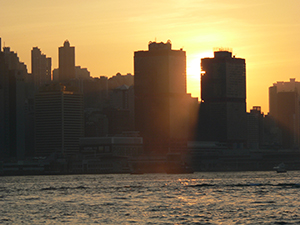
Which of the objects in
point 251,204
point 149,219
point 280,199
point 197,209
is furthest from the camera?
point 280,199

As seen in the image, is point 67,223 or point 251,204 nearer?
point 67,223

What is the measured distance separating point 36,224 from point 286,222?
111 feet

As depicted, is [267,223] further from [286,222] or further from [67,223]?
[67,223]

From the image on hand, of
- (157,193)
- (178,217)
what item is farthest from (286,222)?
(157,193)

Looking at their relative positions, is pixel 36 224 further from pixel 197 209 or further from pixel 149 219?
pixel 197 209

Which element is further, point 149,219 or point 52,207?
point 52,207

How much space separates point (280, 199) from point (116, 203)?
30.8 metres

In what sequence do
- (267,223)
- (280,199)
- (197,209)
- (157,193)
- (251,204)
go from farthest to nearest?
(157,193)
(280,199)
(251,204)
(197,209)
(267,223)

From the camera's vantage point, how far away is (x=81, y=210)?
106375 millimetres

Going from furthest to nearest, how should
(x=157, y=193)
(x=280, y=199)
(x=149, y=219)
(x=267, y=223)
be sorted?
(x=157, y=193)
(x=280, y=199)
(x=149, y=219)
(x=267, y=223)

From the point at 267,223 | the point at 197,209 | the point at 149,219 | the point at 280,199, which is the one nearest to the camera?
the point at 267,223

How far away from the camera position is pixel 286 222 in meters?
85.8

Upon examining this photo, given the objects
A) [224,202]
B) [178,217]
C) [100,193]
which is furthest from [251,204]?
[100,193]

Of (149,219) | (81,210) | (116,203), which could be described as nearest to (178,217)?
(149,219)
